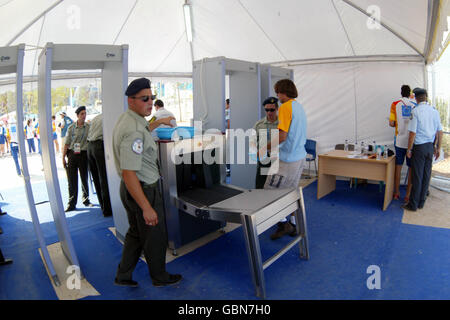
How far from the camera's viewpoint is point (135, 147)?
2020mm

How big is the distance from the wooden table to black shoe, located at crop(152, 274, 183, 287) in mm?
2884

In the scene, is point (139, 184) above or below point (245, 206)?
above

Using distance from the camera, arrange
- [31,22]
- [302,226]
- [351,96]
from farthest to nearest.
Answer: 1. [351,96]
2. [31,22]
3. [302,226]

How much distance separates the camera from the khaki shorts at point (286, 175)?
300 cm

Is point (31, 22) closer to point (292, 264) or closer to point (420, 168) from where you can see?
point (292, 264)

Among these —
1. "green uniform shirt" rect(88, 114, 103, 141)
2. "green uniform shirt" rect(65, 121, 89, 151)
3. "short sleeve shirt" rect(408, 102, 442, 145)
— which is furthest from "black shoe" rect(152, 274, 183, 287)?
"short sleeve shirt" rect(408, 102, 442, 145)

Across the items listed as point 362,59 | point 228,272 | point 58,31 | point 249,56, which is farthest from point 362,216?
point 58,31

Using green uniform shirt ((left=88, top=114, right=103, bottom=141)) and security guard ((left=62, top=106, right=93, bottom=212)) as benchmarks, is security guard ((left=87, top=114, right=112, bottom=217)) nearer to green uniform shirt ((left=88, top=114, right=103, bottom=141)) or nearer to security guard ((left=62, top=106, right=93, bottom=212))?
green uniform shirt ((left=88, top=114, right=103, bottom=141))

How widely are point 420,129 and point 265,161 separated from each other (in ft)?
7.15

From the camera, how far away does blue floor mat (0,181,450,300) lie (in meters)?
2.35

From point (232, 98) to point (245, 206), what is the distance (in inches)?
104

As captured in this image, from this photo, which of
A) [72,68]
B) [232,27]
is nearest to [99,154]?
[72,68]

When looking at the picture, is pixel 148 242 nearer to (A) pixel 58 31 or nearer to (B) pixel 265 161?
(B) pixel 265 161

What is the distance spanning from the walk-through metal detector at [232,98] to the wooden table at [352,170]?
1.19 m
